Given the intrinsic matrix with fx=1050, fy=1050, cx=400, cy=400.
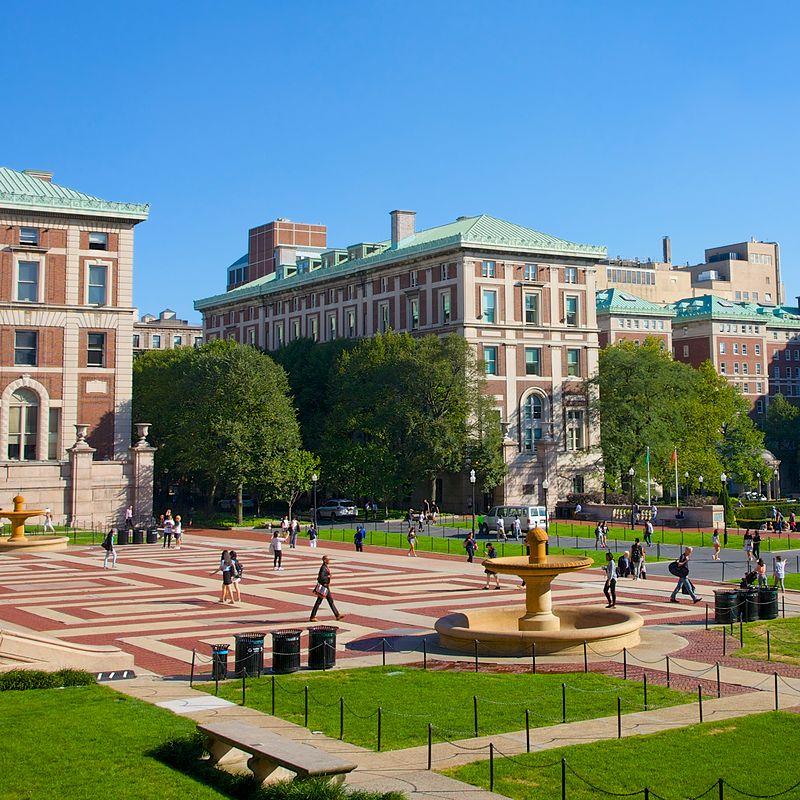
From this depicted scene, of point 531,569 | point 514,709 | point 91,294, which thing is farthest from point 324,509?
point 514,709

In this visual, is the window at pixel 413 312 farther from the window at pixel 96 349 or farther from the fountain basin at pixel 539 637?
the fountain basin at pixel 539 637

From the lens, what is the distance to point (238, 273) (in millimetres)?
134000

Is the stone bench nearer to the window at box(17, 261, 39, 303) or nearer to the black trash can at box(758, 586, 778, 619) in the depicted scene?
the black trash can at box(758, 586, 778, 619)

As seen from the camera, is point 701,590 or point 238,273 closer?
point 701,590

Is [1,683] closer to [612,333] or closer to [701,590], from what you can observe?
[701,590]

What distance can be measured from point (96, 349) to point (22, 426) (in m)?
6.89

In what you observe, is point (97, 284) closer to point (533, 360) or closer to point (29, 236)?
point (29, 236)

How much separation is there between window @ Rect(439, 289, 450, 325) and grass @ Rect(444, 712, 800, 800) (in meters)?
70.9

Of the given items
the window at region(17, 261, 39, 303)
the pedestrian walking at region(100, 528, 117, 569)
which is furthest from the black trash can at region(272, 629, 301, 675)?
the window at region(17, 261, 39, 303)

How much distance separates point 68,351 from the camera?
67.6 meters

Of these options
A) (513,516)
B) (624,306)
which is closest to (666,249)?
(624,306)

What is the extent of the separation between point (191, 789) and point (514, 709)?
6.50m

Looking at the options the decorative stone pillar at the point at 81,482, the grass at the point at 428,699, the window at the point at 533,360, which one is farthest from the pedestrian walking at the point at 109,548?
the window at the point at 533,360

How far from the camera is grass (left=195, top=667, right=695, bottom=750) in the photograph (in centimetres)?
1681
